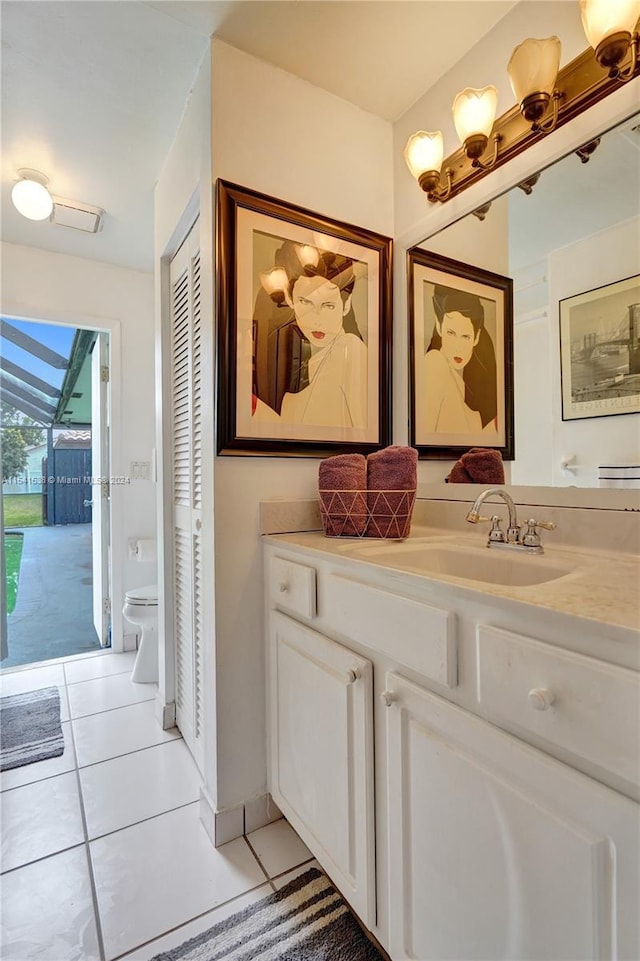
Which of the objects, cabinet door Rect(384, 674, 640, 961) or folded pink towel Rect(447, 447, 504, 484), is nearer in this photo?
cabinet door Rect(384, 674, 640, 961)

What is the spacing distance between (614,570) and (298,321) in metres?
1.13

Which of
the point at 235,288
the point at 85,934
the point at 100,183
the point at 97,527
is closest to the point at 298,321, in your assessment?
the point at 235,288

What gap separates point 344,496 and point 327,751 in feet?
2.15

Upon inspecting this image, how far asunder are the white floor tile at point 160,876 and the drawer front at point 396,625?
0.80m

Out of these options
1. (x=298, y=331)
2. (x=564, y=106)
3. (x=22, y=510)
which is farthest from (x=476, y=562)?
(x=22, y=510)

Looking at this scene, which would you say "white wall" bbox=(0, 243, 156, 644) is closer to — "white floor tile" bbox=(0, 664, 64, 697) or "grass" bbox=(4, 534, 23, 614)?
"white floor tile" bbox=(0, 664, 64, 697)

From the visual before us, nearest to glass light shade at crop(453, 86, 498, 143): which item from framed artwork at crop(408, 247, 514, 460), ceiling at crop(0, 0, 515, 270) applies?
ceiling at crop(0, 0, 515, 270)

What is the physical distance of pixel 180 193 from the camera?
161cm

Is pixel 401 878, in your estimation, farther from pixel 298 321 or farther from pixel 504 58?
pixel 504 58

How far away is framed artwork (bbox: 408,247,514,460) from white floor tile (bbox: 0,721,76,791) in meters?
1.78

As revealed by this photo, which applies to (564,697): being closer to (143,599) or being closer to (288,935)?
(288,935)

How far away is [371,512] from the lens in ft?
4.19

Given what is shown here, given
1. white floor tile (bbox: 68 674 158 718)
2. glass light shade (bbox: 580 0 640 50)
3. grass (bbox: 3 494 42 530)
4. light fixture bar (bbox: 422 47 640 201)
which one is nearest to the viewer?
glass light shade (bbox: 580 0 640 50)

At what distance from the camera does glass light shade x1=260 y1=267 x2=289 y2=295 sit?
53.7 inches
